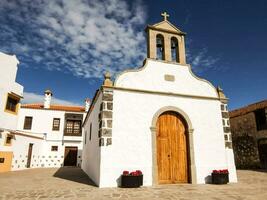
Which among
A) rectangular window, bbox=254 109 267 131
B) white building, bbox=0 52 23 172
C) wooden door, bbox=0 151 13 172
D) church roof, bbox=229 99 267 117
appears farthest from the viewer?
church roof, bbox=229 99 267 117

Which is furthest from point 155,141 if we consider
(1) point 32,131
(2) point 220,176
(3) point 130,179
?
(1) point 32,131

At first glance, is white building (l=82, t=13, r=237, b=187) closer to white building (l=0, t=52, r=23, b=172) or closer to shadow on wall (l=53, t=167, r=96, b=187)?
shadow on wall (l=53, t=167, r=96, b=187)

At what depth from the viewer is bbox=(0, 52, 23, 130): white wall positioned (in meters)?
15.5

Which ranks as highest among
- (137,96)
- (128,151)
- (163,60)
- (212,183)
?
(163,60)

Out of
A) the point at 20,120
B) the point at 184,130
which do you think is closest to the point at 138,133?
the point at 184,130

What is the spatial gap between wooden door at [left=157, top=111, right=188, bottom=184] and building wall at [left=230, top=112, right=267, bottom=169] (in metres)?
10.1

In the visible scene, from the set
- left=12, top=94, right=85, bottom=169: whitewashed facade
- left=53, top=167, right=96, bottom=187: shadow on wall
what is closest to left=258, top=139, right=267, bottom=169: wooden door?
left=53, top=167, right=96, bottom=187: shadow on wall

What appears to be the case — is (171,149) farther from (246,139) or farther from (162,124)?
(246,139)

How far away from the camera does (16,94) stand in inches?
661

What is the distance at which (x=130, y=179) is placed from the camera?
758 centimetres

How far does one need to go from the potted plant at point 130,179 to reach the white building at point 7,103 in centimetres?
1172

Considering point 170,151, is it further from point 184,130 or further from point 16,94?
point 16,94

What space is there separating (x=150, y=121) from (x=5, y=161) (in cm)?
1268

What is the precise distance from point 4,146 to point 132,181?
1227cm
